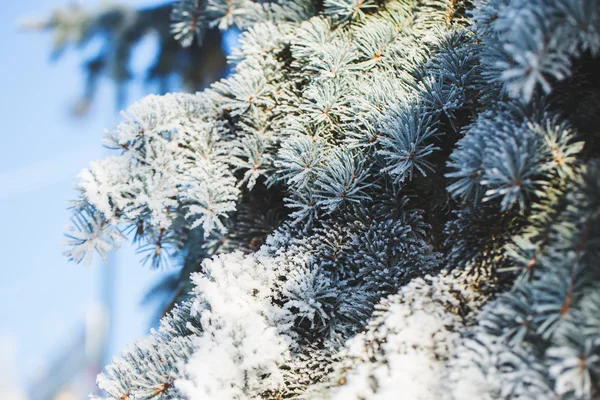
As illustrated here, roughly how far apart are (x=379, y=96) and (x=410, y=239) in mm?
173

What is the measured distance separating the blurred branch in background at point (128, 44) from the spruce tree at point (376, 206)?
306 millimetres

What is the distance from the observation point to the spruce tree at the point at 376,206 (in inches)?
14.4

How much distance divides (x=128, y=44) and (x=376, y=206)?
80cm

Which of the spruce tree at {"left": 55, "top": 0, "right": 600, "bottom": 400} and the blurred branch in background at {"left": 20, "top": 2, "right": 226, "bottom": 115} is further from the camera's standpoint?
the blurred branch in background at {"left": 20, "top": 2, "right": 226, "bottom": 115}

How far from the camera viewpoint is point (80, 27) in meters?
1.12

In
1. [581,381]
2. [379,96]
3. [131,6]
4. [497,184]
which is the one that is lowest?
[581,381]

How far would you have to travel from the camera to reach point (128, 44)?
110cm

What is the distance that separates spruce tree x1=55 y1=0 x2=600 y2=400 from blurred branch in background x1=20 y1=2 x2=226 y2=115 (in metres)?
0.31

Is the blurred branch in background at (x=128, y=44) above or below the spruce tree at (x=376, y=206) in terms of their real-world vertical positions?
above

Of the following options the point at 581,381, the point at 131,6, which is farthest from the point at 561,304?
the point at 131,6

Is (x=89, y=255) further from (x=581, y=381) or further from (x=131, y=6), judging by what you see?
(x=131, y=6)

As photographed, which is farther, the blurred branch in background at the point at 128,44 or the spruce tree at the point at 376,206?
the blurred branch in background at the point at 128,44

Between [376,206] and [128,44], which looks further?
[128,44]

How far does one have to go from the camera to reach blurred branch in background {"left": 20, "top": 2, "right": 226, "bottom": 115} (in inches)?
41.0
